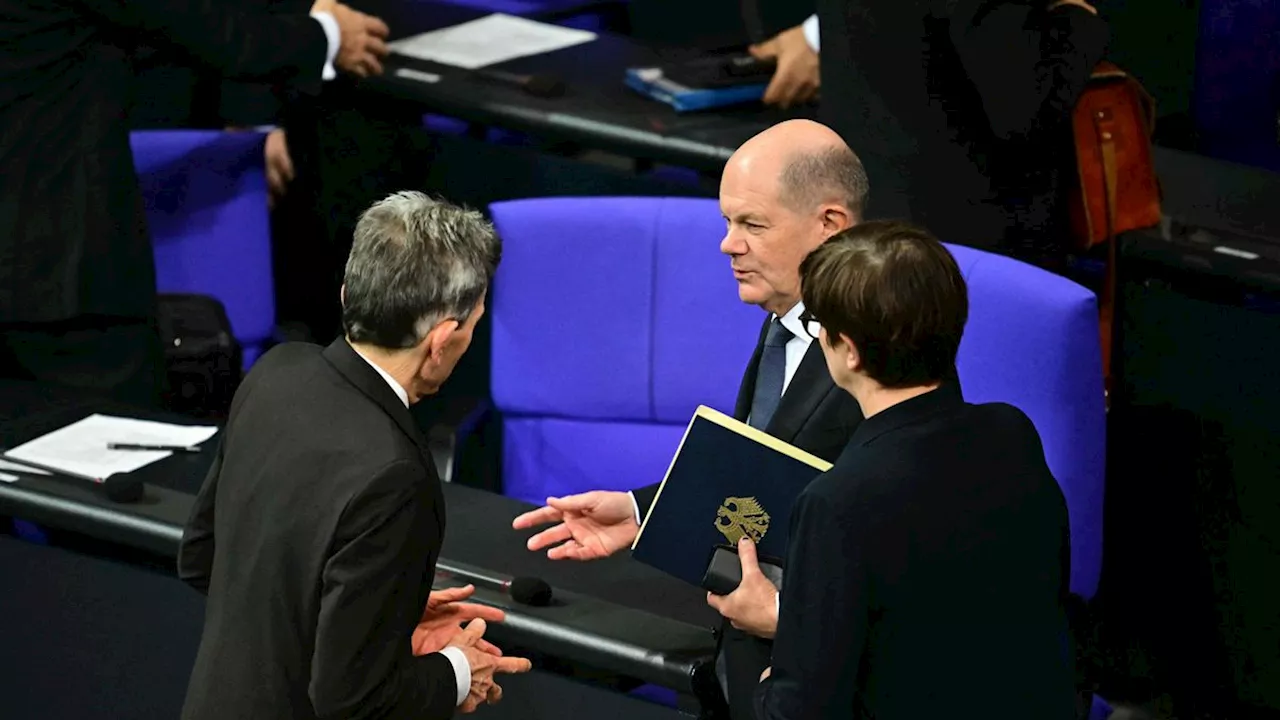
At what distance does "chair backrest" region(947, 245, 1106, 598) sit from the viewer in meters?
3.10

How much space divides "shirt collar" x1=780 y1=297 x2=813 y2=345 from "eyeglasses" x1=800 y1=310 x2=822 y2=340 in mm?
140

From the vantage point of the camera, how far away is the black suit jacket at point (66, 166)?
3.82 m

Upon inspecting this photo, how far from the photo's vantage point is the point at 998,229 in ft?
11.8

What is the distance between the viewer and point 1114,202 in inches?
146

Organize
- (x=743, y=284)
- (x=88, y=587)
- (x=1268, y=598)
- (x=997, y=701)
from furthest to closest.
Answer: (x=1268, y=598)
(x=88, y=587)
(x=743, y=284)
(x=997, y=701)

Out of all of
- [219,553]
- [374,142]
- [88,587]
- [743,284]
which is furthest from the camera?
[374,142]

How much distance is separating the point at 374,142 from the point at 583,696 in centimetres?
253

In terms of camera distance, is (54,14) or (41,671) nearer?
(41,671)

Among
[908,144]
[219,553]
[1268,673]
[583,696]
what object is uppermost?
[908,144]

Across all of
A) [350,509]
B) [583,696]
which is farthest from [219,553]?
[583,696]

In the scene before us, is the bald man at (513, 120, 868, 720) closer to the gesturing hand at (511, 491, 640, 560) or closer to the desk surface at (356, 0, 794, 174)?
the gesturing hand at (511, 491, 640, 560)

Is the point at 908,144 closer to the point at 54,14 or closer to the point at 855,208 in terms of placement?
the point at 855,208

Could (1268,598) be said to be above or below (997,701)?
below

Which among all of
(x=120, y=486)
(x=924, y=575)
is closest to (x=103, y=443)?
(x=120, y=486)
